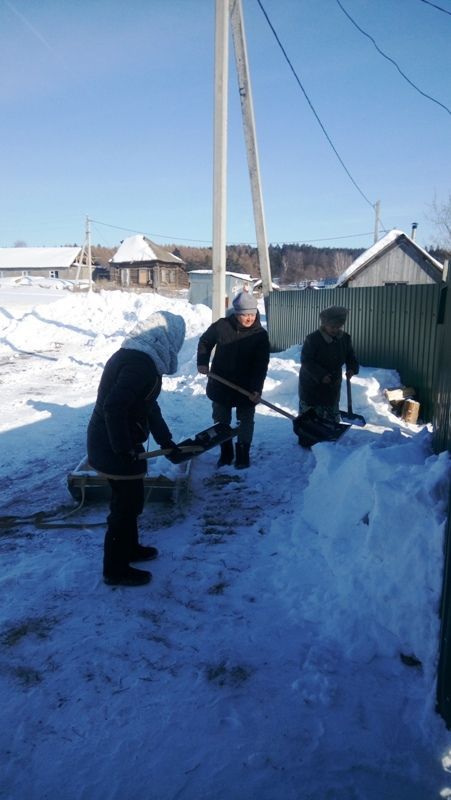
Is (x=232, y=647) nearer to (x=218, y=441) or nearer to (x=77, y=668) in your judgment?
(x=77, y=668)

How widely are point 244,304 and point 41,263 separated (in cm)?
5588

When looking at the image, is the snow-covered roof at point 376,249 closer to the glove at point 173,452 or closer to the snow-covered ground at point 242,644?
the snow-covered ground at point 242,644

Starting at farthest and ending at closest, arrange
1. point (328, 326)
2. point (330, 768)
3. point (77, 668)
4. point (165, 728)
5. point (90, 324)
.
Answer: point (90, 324)
point (328, 326)
point (77, 668)
point (165, 728)
point (330, 768)

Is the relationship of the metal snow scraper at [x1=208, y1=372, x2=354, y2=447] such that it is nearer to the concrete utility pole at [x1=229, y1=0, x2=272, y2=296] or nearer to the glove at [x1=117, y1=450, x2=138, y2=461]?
the glove at [x1=117, y1=450, x2=138, y2=461]

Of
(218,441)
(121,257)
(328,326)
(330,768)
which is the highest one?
(121,257)

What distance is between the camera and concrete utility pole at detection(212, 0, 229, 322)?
7352mm

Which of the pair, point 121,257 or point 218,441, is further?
point 121,257

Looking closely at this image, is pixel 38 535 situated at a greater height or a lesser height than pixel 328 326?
lesser

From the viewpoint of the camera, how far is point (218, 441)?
3859 millimetres

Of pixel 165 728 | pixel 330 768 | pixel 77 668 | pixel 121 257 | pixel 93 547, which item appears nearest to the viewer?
pixel 330 768

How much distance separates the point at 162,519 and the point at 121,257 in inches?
1855

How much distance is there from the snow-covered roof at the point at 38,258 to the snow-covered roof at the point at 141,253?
881cm

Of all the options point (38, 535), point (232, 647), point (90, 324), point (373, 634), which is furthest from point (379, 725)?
point (90, 324)

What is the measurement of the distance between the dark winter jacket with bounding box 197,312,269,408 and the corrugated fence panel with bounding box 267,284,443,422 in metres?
2.92
